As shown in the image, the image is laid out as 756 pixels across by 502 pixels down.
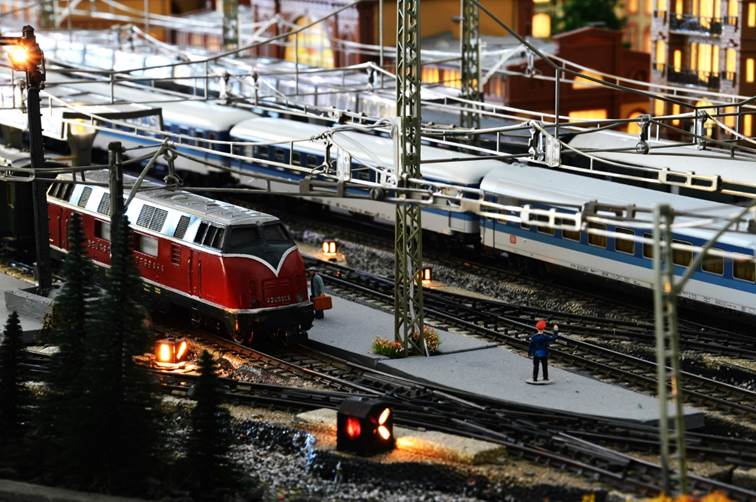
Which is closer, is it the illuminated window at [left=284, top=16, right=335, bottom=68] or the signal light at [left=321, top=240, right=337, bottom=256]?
the signal light at [left=321, top=240, right=337, bottom=256]

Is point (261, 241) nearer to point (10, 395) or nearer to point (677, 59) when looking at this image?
point (10, 395)

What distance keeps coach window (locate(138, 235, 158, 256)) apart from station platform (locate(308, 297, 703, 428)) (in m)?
4.08

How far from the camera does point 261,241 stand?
105 ft

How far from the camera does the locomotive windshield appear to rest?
104 ft

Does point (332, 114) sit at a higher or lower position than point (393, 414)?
higher

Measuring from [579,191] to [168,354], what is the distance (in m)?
12.1

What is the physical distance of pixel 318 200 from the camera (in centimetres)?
4791

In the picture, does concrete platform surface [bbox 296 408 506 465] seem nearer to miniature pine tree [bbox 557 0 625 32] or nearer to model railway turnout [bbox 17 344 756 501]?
model railway turnout [bbox 17 344 756 501]

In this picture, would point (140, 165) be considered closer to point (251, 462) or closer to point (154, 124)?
point (154, 124)

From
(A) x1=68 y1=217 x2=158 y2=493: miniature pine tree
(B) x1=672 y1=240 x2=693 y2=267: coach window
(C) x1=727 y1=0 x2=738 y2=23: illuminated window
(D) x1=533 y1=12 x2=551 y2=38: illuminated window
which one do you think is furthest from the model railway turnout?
(D) x1=533 y1=12 x2=551 y2=38: illuminated window

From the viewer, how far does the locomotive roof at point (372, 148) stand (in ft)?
138

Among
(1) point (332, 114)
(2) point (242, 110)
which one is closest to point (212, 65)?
(2) point (242, 110)

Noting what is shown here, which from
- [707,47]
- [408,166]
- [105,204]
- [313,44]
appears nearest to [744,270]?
[408,166]

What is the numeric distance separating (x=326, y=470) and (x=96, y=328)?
464cm
